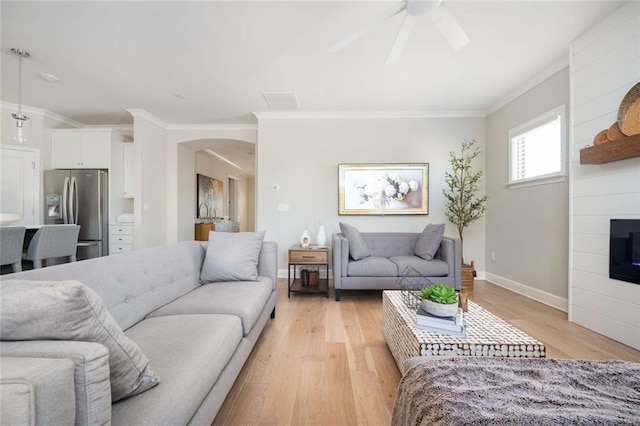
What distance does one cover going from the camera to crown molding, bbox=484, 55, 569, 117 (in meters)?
2.73

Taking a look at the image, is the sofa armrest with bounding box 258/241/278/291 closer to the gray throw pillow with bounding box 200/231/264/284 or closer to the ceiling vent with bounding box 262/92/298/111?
the gray throw pillow with bounding box 200/231/264/284

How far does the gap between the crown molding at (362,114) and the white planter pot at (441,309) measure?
132 inches

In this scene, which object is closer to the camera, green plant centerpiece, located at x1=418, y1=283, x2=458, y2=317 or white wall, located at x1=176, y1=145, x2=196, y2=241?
green plant centerpiece, located at x1=418, y1=283, x2=458, y2=317

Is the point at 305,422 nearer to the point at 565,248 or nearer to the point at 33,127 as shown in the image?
the point at 565,248

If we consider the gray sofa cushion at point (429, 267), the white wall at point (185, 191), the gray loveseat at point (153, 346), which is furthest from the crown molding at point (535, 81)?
the white wall at point (185, 191)

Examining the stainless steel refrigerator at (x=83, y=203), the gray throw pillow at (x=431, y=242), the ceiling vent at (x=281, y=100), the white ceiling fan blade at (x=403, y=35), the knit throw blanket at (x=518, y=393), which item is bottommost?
the knit throw blanket at (x=518, y=393)

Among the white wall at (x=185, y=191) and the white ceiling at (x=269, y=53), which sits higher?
the white ceiling at (x=269, y=53)

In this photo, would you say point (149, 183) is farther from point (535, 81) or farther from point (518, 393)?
point (535, 81)

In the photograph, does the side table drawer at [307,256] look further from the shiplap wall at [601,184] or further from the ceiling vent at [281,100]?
the shiplap wall at [601,184]

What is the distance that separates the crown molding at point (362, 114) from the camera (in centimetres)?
406

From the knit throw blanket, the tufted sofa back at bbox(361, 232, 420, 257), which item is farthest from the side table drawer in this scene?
the knit throw blanket

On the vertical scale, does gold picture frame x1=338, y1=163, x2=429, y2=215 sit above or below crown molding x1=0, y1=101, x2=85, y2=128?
below

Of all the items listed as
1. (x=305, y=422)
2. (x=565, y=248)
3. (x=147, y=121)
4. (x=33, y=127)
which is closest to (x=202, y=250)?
(x=305, y=422)

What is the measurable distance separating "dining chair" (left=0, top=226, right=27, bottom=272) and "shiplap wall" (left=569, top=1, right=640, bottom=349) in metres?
5.34
